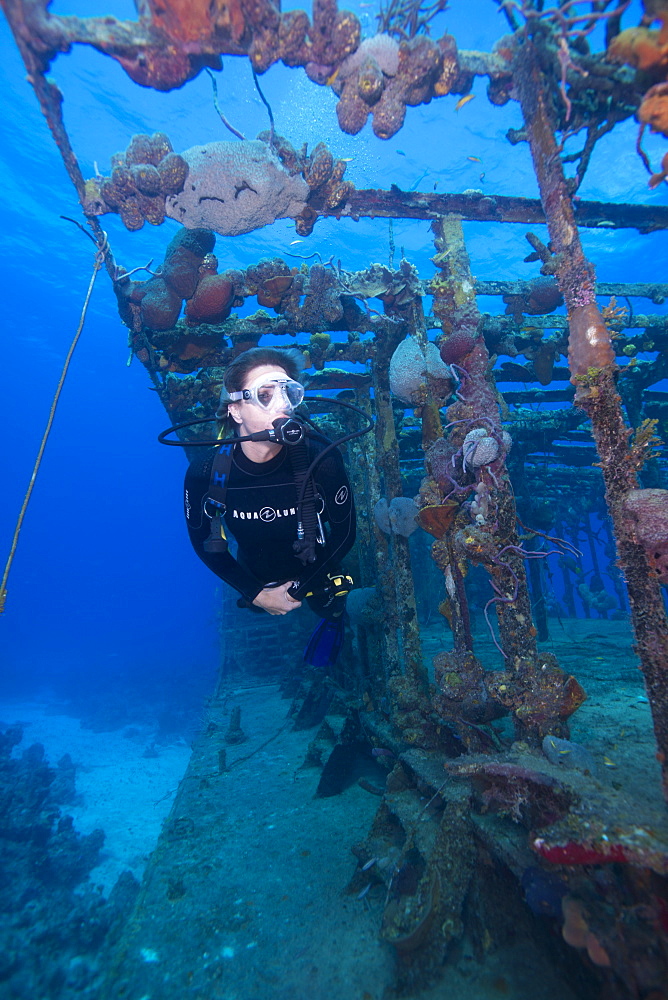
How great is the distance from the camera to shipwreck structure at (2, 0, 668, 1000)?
8.93 ft

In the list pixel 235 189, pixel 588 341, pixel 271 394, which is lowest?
pixel 271 394

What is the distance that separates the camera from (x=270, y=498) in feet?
12.4

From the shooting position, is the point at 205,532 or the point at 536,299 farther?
the point at 536,299

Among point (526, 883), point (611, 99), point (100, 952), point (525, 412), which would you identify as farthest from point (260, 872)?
point (525, 412)

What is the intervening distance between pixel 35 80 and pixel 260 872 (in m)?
8.38

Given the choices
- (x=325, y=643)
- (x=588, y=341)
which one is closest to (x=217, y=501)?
(x=325, y=643)

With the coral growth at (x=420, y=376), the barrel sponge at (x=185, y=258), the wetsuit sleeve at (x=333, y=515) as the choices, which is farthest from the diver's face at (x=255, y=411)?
the barrel sponge at (x=185, y=258)

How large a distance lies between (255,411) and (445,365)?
2775 millimetres

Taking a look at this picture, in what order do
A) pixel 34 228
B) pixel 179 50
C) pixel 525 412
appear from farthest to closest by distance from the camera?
pixel 34 228
pixel 525 412
pixel 179 50

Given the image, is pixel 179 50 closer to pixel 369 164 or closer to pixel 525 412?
pixel 525 412

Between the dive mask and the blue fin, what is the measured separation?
2.43 metres

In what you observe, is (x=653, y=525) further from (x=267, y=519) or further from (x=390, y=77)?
(x=390, y=77)

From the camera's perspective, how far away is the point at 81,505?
124m

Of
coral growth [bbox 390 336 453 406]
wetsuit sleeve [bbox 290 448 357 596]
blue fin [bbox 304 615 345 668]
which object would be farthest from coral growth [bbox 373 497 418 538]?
wetsuit sleeve [bbox 290 448 357 596]
